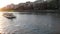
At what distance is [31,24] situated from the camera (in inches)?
68.6

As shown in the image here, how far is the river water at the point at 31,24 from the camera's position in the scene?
168 centimetres

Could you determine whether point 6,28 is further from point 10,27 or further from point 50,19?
point 50,19

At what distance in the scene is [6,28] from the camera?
1.68m

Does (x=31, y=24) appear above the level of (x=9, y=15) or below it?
below

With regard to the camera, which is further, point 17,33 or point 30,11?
point 30,11

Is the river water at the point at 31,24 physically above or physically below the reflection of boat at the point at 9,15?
below

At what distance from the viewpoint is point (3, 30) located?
65.3 inches

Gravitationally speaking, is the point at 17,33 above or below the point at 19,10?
below

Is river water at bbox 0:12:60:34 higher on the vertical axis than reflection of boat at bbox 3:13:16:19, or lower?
lower

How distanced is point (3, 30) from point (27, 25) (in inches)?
13.3

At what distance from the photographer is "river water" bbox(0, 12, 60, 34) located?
1.68 metres

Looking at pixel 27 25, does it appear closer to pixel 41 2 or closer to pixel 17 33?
pixel 17 33

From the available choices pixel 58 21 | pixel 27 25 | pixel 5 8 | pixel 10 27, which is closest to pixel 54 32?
pixel 58 21

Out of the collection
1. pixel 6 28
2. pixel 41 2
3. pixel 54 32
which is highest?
pixel 41 2
